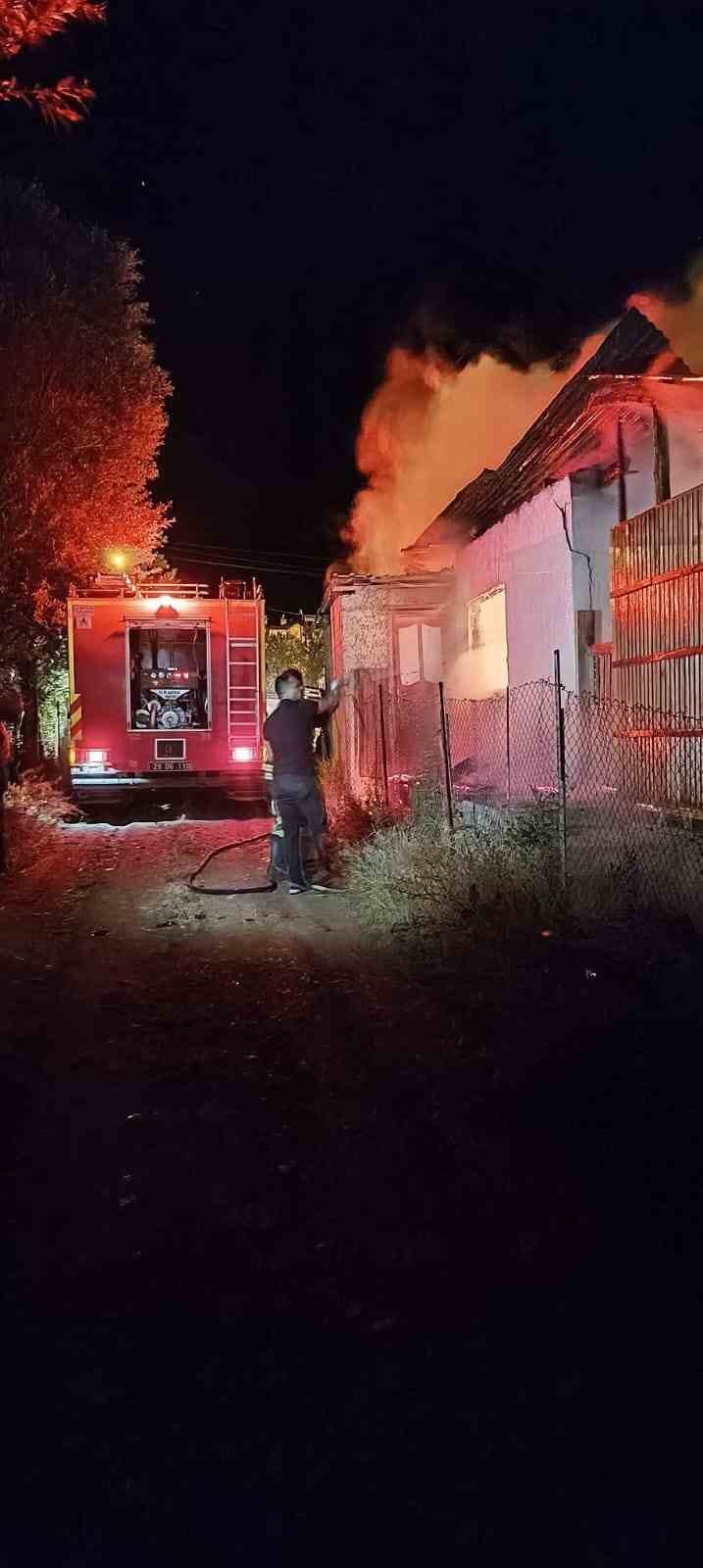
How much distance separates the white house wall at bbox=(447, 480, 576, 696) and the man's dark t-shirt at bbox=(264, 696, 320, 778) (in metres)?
3.23

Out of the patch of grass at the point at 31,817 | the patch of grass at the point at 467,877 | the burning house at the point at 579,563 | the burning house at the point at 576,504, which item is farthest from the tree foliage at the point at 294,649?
the patch of grass at the point at 467,877

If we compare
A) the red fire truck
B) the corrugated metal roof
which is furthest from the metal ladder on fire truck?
the corrugated metal roof

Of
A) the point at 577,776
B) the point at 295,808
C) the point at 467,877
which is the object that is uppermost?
the point at 577,776

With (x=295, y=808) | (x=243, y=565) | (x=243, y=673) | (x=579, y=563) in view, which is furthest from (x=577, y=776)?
(x=243, y=565)

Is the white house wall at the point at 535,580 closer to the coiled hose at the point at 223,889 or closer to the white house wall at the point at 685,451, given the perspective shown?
the white house wall at the point at 685,451

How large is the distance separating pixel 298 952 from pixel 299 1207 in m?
3.95

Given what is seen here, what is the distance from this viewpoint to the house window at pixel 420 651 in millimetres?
19844

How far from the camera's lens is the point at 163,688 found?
1677 cm

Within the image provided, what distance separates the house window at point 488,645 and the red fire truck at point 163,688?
9.96 ft

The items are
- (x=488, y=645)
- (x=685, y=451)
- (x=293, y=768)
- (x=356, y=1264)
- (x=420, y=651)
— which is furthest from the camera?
(x=420, y=651)

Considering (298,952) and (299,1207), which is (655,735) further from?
(299,1207)

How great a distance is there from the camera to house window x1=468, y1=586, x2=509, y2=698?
51.2 ft

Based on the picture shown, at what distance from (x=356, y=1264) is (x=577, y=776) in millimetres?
7933

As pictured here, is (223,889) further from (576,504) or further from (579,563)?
(576,504)
